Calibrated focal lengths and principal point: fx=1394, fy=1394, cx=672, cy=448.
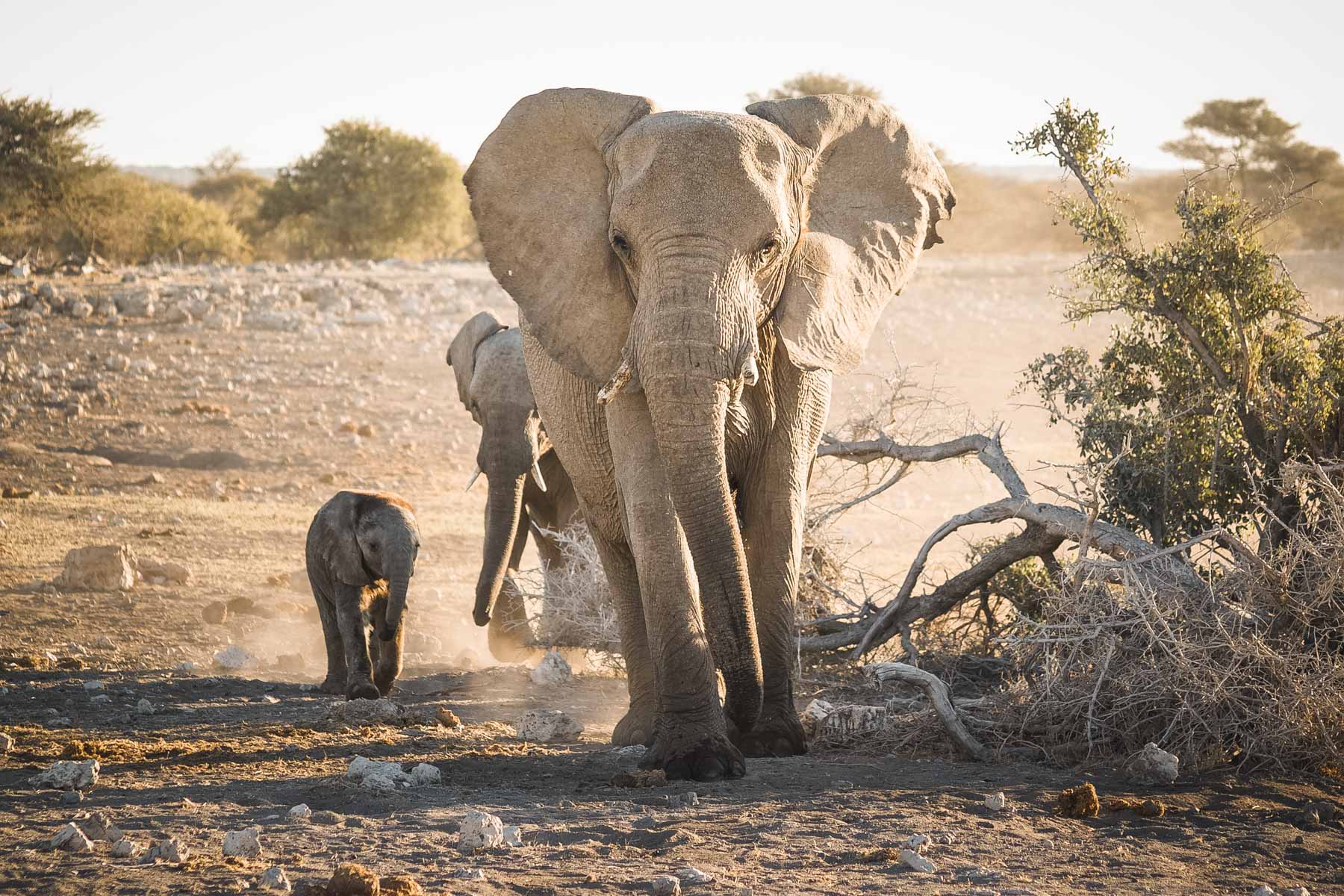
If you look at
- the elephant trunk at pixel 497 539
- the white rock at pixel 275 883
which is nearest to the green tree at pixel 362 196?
the elephant trunk at pixel 497 539

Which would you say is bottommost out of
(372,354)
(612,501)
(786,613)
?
(786,613)

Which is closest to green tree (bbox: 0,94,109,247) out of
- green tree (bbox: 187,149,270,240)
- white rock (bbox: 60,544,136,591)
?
green tree (bbox: 187,149,270,240)

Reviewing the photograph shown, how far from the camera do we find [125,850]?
392 cm

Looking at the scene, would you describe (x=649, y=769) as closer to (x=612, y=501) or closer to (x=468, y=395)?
(x=612, y=501)

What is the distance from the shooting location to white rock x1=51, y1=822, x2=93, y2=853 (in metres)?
3.98

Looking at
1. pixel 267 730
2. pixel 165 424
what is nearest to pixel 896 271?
pixel 267 730

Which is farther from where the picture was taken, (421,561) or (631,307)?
(421,561)

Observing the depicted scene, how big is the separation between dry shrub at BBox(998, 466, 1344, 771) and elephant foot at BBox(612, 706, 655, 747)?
151cm

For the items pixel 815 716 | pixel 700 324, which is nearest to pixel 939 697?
pixel 815 716

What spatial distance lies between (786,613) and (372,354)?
522 inches

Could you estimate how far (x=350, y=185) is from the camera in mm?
34812

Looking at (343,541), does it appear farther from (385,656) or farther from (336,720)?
(336,720)

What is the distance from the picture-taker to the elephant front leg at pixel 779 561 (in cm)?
566

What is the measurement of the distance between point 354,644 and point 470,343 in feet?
10.5
